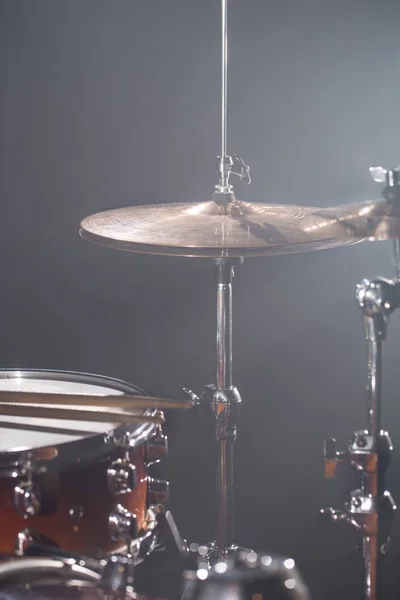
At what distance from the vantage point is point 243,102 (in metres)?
1.84

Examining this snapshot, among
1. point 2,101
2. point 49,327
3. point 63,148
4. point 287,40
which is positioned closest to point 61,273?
point 49,327

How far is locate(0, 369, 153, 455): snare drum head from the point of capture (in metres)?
1.28

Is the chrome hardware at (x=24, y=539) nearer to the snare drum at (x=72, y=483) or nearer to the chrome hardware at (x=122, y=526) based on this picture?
the snare drum at (x=72, y=483)

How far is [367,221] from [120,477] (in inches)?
22.2

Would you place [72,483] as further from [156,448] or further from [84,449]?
[156,448]

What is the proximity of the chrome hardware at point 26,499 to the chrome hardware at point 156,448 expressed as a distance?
231mm

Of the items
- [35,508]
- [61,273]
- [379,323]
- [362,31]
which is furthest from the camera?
[61,273]

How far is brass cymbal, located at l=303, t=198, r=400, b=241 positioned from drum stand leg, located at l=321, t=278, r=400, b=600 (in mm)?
122

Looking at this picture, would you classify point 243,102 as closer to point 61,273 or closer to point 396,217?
point 61,273

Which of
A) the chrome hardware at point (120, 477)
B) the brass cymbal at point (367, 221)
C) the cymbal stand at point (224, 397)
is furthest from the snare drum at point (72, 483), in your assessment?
the brass cymbal at point (367, 221)

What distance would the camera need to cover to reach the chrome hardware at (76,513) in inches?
48.4

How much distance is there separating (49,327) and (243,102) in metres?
0.73

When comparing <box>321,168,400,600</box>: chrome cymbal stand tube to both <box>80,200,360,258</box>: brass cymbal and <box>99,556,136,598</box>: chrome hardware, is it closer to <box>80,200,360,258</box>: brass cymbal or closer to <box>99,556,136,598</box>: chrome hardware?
<box>80,200,360,258</box>: brass cymbal

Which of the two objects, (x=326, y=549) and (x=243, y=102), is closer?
(x=243, y=102)
